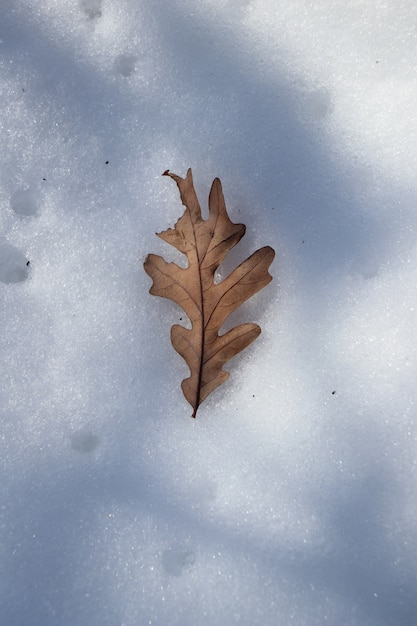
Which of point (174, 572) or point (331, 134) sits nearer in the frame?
point (174, 572)

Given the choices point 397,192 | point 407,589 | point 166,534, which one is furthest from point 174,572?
point 397,192

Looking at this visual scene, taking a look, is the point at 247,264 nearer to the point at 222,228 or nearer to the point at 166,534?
the point at 222,228

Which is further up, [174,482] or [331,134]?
[331,134]
